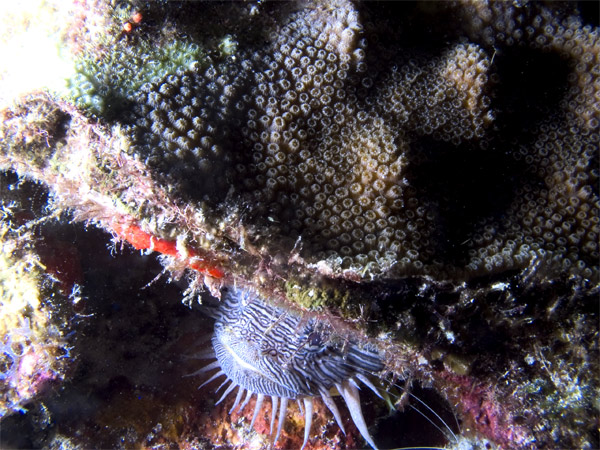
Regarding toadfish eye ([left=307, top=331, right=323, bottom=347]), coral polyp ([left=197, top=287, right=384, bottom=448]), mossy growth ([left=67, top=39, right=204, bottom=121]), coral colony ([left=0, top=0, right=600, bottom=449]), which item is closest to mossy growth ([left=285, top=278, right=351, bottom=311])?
coral colony ([left=0, top=0, right=600, bottom=449])

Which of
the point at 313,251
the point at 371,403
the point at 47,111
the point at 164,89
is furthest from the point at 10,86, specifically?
the point at 371,403

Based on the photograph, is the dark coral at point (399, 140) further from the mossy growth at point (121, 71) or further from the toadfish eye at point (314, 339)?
the toadfish eye at point (314, 339)

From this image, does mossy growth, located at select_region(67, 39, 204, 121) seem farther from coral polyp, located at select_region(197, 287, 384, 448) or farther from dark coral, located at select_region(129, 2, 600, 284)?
coral polyp, located at select_region(197, 287, 384, 448)

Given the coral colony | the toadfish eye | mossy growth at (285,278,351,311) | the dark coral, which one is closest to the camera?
Answer: mossy growth at (285,278,351,311)

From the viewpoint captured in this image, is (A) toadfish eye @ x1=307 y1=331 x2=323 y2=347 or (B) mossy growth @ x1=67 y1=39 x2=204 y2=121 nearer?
(B) mossy growth @ x1=67 y1=39 x2=204 y2=121

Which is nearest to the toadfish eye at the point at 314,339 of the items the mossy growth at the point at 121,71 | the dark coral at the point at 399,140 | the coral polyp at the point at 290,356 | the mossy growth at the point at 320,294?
the coral polyp at the point at 290,356

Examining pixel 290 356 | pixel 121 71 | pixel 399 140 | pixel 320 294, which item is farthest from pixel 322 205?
pixel 121 71
